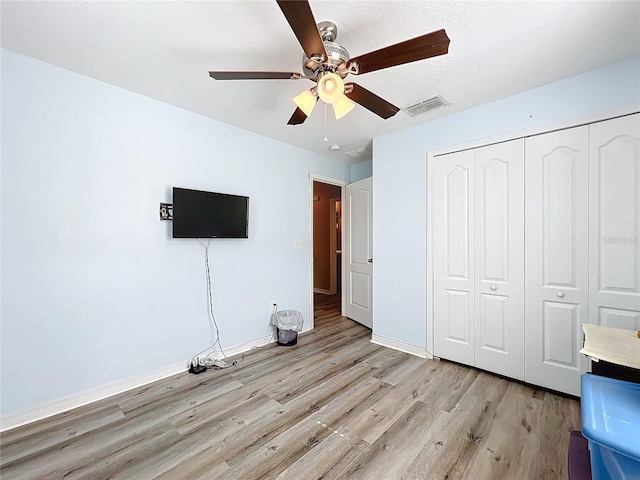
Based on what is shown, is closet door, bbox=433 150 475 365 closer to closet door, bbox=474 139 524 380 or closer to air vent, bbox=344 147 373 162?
closet door, bbox=474 139 524 380

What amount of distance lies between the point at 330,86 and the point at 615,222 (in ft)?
7.47

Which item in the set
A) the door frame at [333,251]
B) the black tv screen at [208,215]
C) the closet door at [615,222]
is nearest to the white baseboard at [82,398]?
the black tv screen at [208,215]

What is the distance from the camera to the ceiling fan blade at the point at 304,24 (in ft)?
3.58

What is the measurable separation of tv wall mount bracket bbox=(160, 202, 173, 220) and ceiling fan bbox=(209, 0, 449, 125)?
1.41 meters

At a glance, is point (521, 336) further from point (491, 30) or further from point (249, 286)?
point (249, 286)

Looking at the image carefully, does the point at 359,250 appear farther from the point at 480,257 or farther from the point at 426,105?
the point at 426,105

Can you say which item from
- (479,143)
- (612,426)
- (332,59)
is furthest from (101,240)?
(479,143)

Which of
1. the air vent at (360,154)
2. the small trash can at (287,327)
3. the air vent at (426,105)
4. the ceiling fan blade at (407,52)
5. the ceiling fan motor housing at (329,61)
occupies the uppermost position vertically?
the air vent at (426,105)

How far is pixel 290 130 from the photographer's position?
3.16 m

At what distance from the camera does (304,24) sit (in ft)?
3.97

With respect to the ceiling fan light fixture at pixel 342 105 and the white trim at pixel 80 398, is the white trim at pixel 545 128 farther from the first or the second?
the white trim at pixel 80 398

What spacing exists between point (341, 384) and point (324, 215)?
4.58 meters

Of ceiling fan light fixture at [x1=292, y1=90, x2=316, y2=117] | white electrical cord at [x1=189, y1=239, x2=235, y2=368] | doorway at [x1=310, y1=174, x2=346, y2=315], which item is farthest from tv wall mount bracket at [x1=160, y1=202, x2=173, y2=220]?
doorway at [x1=310, y1=174, x2=346, y2=315]

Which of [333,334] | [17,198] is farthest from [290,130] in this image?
[333,334]
